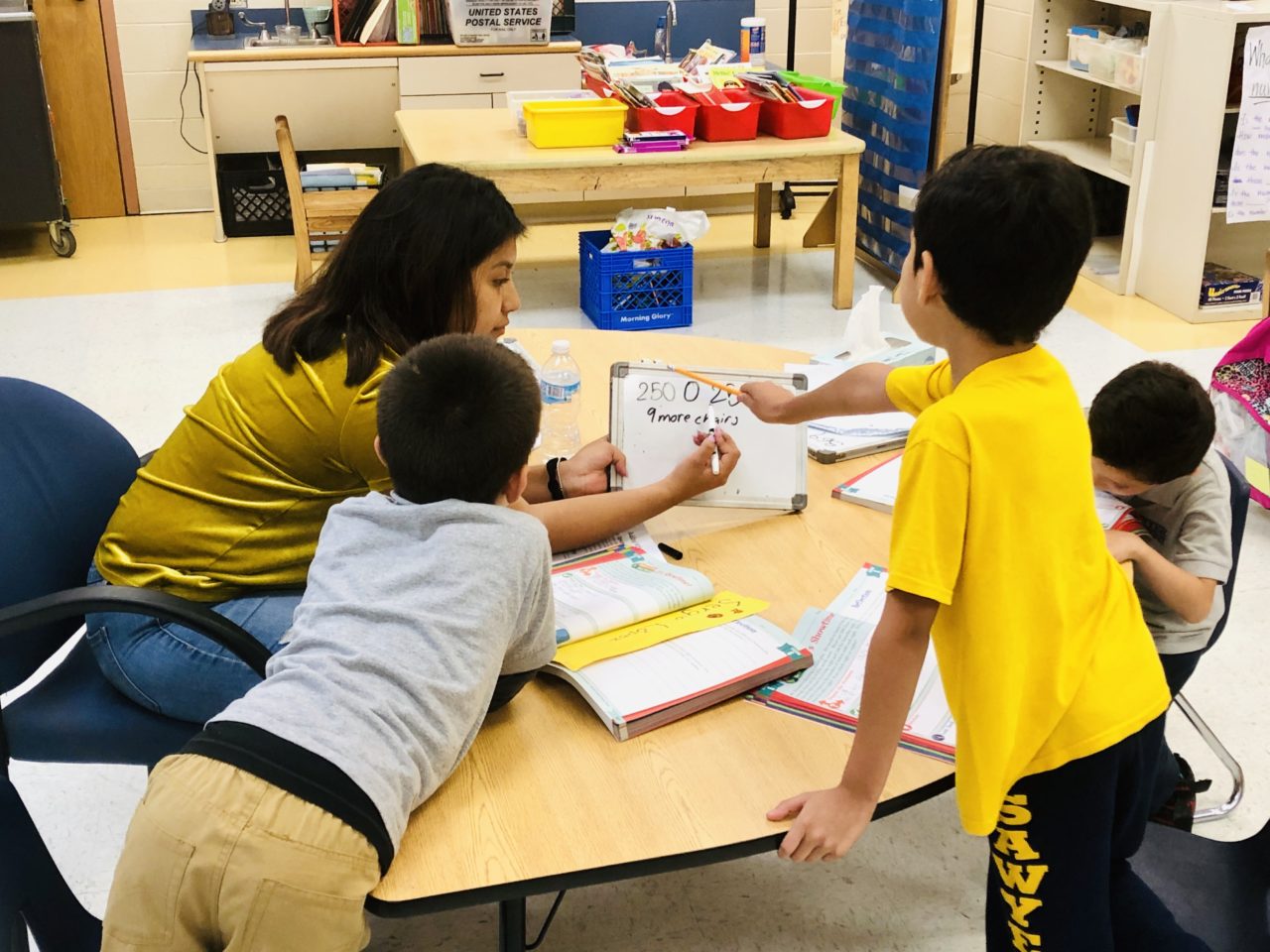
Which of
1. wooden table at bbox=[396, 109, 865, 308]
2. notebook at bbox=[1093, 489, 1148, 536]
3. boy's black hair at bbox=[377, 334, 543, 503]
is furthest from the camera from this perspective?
wooden table at bbox=[396, 109, 865, 308]

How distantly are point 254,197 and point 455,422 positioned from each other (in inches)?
192

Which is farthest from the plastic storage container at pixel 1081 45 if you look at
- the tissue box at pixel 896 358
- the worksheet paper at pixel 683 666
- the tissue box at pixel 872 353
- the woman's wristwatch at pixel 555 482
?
the worksheet paper at pixel 683 666

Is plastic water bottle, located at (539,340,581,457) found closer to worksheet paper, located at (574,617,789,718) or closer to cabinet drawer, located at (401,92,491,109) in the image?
worksheet paper, located at (574,617,789,718)

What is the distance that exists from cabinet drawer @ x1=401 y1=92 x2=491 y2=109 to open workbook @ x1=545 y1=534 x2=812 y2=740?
4.36m

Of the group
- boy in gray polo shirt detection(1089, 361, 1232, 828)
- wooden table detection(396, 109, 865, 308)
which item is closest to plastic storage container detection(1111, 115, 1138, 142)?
wooden table detection(396, 109, 865, 308)

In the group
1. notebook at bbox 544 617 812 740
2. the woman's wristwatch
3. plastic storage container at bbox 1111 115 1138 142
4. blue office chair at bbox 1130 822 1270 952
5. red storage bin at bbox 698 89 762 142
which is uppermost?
red storage bin at bbox 698 89 762 142

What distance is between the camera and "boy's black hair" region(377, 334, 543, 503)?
138cm

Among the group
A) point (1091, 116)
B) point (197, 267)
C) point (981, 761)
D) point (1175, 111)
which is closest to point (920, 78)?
point (1175, 111)

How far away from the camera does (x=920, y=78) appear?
4844mm

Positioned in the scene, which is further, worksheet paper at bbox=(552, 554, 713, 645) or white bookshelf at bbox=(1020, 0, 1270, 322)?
white bookshelf at bbox=(1020, 0, 1270, 322)

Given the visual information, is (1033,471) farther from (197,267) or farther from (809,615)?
(197,267)

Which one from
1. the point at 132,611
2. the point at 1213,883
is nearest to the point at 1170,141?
the point at 1213,883

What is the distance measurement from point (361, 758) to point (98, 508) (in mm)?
855

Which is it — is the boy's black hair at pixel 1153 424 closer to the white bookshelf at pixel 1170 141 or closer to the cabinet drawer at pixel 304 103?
the white bookshelf at pixel 1170 141
